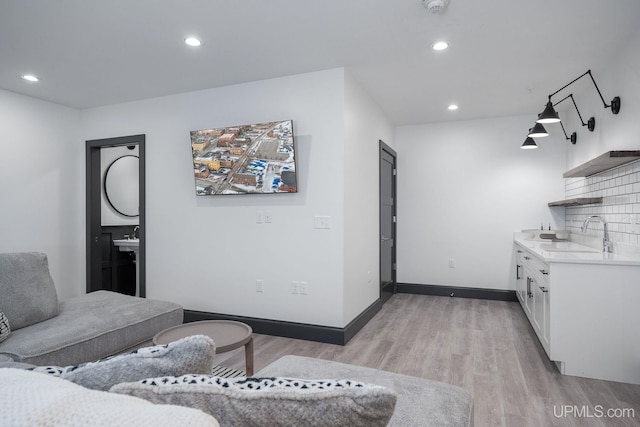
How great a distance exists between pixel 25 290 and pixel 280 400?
2694 mm

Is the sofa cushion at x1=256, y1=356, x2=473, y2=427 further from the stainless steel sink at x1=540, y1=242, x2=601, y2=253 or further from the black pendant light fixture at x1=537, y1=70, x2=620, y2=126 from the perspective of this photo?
the black pendant light fixture at x1=537, y1=70, x2=620, y2=126

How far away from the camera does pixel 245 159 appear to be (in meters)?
3.70

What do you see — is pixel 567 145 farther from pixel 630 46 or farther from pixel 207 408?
pixel 207 408

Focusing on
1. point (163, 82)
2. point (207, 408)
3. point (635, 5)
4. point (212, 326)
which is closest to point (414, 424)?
point (207, 408)

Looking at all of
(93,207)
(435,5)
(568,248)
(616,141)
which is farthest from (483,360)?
(93,207)

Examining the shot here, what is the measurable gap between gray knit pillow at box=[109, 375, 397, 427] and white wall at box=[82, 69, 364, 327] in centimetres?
274

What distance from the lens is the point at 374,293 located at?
446 cm

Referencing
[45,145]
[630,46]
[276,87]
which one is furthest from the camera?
[45,145]

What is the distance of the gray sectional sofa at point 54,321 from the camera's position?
2176 millimetres

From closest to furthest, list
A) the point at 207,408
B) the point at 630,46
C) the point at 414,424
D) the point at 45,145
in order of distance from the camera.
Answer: the point at 207,408
the point at 414,424
the point at 630,46
the point at 45,145

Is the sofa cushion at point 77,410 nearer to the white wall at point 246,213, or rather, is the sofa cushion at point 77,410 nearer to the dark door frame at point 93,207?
the white wall at point 246,213

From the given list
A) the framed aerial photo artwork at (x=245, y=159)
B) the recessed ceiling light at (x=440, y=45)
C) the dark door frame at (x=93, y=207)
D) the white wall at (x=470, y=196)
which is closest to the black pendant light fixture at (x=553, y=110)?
the recessed ceiling light at (x=440, y=45)

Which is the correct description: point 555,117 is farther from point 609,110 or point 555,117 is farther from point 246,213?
point 246,213

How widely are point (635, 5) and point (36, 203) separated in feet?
19.3
